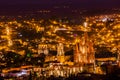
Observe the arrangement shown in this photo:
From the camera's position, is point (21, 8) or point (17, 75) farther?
point (21, 8)

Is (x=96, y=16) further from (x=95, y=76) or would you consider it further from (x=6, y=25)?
(x=95, y=76)

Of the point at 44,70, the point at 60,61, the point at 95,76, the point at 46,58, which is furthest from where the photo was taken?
the point at 46,58

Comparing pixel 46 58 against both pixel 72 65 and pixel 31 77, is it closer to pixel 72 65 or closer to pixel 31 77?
pixel 72 65

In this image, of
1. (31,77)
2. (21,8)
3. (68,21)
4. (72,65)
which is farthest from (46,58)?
(21,8)

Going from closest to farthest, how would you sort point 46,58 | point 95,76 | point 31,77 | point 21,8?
point 95,76 < point 31,77 < point 46,58 < point 21,8

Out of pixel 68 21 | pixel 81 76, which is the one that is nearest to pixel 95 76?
pixel 81 76

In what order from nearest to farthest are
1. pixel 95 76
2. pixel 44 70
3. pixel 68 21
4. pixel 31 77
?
pixel 95 76
pixel 31 77
pixel 44 70
pixel 68 21

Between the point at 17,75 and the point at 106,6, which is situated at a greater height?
the point at 106,6

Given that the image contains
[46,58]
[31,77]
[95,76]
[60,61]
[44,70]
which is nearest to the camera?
[95,76]

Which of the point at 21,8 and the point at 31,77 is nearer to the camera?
the point at 31,77
